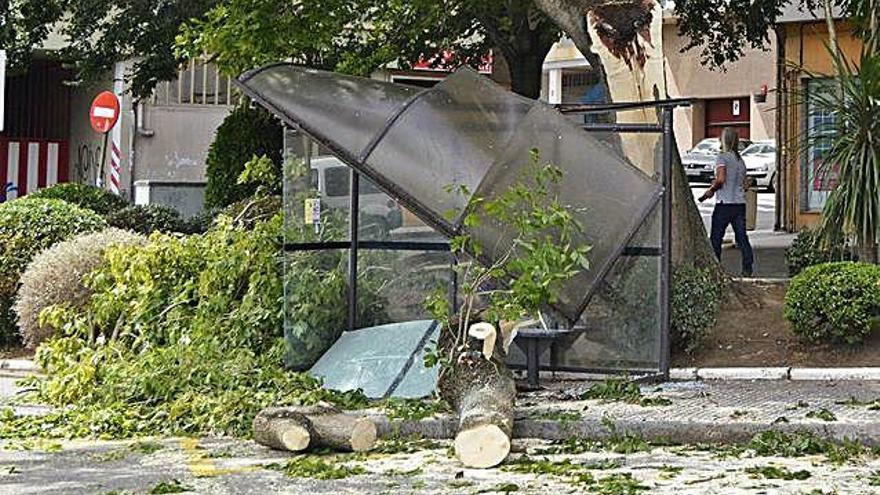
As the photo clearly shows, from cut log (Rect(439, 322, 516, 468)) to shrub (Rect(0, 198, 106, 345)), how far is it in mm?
6028

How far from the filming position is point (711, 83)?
44.7 metres

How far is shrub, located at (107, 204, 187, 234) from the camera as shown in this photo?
1922cm

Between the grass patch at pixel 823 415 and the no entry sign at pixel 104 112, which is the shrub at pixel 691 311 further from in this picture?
the no entry sign at pixel 104 112

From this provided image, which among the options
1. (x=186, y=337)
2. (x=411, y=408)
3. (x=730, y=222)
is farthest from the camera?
(x=730, y=222)

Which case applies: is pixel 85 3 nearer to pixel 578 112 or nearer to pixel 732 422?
pixel 578 112

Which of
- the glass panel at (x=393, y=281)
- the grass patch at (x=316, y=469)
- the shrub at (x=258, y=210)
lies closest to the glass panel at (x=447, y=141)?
the glass panel at (x=393, y=281)

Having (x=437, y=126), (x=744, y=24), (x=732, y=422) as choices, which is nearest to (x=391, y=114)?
(x=437, y=126)

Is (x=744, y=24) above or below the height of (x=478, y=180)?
above

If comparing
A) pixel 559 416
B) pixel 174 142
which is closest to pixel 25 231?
pixel 559 416

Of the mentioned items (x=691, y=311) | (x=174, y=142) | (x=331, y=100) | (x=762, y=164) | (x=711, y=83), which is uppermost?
(x=711, y=83)

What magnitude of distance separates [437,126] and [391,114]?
1.18ft

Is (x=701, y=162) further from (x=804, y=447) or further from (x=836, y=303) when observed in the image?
(x=804, y=447)

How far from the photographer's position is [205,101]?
3130cm

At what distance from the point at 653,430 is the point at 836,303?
2796mm
